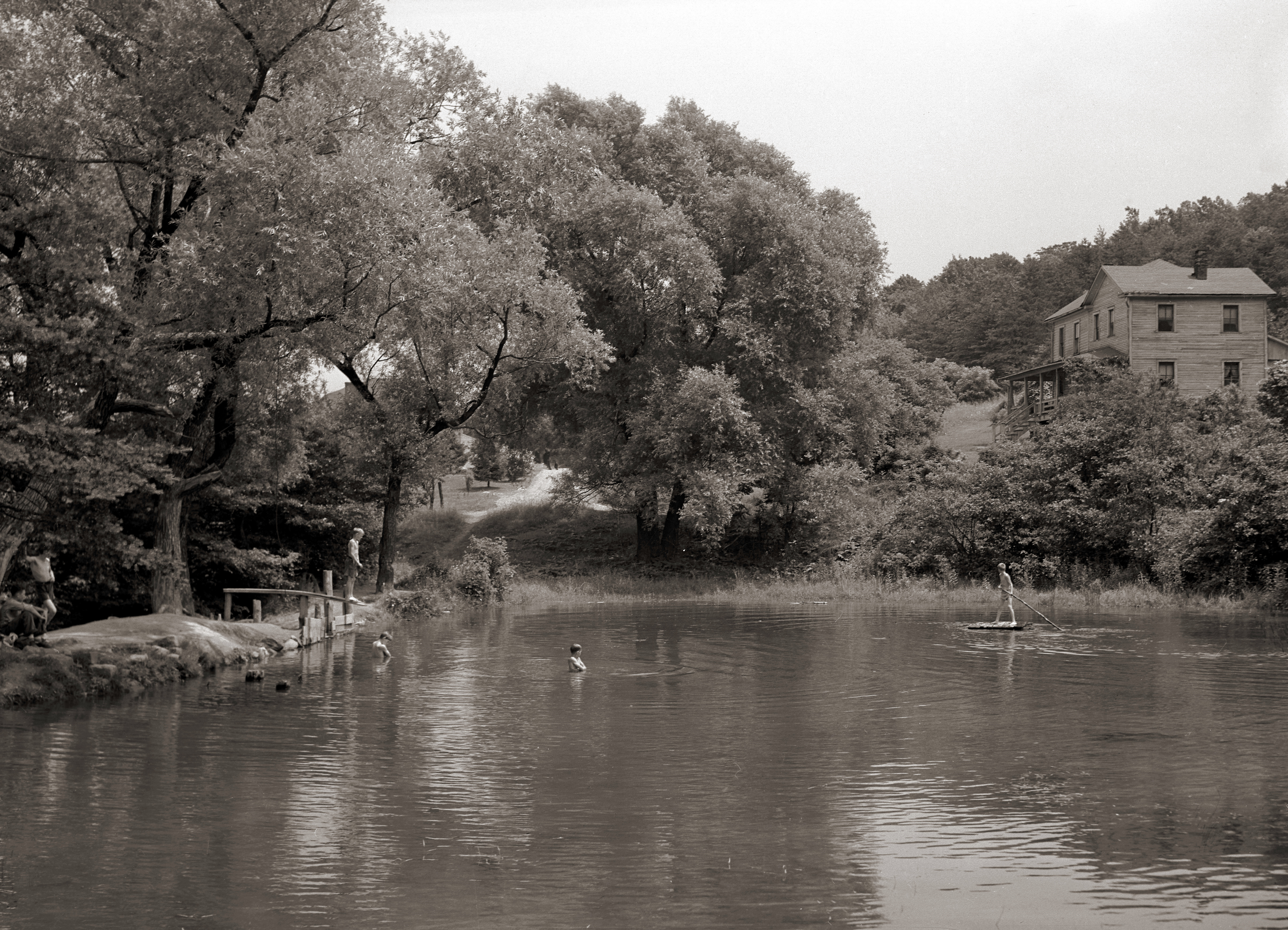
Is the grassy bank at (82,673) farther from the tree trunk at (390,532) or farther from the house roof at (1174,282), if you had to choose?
the house roof at (1174,282)

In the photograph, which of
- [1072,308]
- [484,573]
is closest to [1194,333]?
[1072,308]

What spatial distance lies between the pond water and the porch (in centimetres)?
3499

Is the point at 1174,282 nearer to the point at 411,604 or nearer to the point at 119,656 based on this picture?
the point at 411,604

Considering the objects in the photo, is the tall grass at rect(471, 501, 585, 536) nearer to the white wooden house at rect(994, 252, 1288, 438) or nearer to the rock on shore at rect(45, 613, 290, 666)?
the white wooden house at rect(994, 252, 1288, 438)

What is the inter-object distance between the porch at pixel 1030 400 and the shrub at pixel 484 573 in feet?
75.1

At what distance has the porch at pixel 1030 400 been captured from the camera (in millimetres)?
56094

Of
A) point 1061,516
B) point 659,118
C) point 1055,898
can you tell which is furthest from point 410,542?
point 1055,898

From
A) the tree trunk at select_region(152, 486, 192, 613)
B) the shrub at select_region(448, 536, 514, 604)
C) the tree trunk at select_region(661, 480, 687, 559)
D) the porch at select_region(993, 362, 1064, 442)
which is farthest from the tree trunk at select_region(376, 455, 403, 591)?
the porch at select_region(993, 362, 1064, 442)

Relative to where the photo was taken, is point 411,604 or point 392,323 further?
point 411,604

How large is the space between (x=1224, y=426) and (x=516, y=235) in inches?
1084

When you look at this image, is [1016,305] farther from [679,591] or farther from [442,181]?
[442,181]

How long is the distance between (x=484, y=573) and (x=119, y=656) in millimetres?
16688

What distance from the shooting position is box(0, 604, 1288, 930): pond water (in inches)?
345

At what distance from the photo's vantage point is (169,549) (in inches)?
1016
